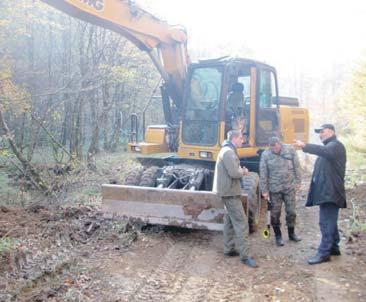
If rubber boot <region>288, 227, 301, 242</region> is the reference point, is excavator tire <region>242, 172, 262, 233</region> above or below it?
above

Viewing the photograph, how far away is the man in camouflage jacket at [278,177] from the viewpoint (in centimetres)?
615

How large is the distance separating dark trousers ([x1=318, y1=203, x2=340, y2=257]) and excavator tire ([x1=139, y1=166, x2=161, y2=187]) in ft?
9.40

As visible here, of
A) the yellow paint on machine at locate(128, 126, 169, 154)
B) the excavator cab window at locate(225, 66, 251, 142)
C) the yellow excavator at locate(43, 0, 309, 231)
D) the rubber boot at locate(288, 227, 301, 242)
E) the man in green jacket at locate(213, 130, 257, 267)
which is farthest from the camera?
the yellow paint on machine at locate(128, 126, 169, 154)

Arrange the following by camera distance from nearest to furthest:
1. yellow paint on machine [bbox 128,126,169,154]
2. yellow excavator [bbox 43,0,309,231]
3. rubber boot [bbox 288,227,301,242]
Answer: yellow excavator [bbox 43,0,309,231] < rubber boot [bbox 288,227,301,242] < yellow paint on machine [bbox 128,126,169,154]

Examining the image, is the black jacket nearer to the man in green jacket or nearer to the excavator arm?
the man in green jacket

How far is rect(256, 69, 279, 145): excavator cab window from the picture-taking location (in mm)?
7746

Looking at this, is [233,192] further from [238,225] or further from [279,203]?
[279,203]

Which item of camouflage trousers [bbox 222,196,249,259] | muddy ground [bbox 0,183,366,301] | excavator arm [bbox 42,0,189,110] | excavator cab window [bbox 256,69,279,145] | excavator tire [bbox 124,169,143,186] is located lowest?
muddy ground [bbox 0,183,366,301]

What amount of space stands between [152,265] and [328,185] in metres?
2.44

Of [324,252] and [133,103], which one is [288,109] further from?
[133,103]

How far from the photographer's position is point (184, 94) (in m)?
7.52

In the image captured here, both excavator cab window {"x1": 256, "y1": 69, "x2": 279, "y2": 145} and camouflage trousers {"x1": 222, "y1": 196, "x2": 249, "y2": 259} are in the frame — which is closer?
camouflage trousers {"x1": 222, "y1": 196, "x2": 249, "y2": 259}

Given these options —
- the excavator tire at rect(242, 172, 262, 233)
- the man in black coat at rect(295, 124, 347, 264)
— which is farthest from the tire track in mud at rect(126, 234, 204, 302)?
the man in black coat at rect(295, 124, 347, 264)

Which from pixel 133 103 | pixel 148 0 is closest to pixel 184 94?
pixel 148 0
